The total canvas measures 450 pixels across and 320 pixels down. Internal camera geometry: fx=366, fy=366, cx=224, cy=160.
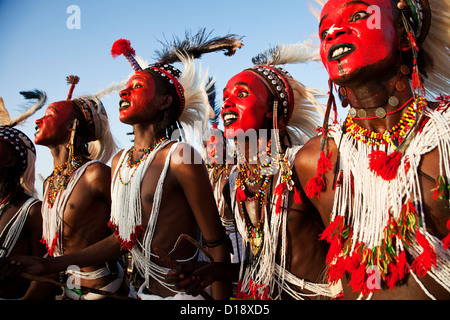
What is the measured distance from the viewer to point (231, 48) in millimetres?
3943

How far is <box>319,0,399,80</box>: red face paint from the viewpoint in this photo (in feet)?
5.97

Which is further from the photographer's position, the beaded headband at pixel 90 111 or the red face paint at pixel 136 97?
the beaded headband at pixel 90 111

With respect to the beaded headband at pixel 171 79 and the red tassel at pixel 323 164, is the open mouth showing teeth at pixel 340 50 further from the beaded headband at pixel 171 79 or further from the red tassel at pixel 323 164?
the beaded headband at pixel 171 79

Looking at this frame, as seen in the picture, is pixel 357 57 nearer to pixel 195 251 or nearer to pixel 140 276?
pixel 195 251

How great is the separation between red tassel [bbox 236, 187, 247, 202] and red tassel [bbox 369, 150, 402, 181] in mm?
1200

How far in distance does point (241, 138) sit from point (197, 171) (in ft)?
1.49

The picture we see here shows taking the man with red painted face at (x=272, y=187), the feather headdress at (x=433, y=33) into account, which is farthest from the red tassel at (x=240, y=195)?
the feather headdress at (x=433, y=33)

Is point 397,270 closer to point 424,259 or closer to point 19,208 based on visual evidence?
point 424,259

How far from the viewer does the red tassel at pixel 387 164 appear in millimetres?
1717

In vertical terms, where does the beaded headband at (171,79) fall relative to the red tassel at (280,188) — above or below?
above

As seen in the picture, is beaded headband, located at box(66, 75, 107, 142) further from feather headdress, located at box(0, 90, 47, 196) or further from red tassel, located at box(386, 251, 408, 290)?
red tassel, located at box(386, 251, 408, 290)

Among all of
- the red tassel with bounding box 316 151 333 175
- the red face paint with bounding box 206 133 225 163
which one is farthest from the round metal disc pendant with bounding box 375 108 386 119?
the red face paint with bounding box 206 133 225 163

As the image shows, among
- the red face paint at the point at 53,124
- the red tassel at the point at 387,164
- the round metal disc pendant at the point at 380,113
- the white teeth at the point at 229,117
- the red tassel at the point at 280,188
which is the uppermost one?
the red face paint at the point at 53,124

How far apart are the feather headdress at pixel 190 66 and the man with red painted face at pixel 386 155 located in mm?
2024
